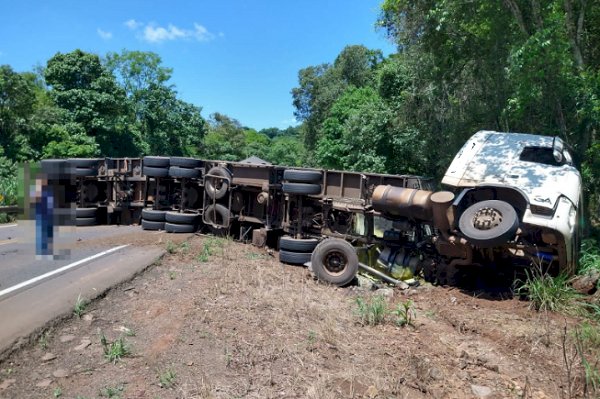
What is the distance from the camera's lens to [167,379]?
370 cm

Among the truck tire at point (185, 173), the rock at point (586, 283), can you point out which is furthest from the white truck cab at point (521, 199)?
the truck tire at point (185, 173)

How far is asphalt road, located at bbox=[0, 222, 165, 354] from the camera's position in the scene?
491 centimetres

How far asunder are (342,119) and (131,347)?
21556 millimetres

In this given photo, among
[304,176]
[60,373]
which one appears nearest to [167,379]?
[60,373]

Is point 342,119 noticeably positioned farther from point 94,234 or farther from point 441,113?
point 94,234

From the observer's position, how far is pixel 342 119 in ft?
81.3

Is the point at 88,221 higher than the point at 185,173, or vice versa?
the point at 185,173

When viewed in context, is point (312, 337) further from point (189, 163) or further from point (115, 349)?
point (189, 163)

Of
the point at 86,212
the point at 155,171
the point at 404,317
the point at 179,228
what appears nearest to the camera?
→ the point at 404,317

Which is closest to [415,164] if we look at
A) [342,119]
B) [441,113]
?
[441,113]

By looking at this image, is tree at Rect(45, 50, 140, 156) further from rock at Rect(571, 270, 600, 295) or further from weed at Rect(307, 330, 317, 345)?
rock at Rect(571, 270, 600, 295)

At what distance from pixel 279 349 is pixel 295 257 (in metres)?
4.36

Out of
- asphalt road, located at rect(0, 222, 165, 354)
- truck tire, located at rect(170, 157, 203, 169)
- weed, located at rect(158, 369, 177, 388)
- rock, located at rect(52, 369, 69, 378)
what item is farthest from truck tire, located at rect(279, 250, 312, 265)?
rock, located at rect(52, 369, 69, 378)

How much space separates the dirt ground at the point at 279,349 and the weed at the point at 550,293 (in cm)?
18
